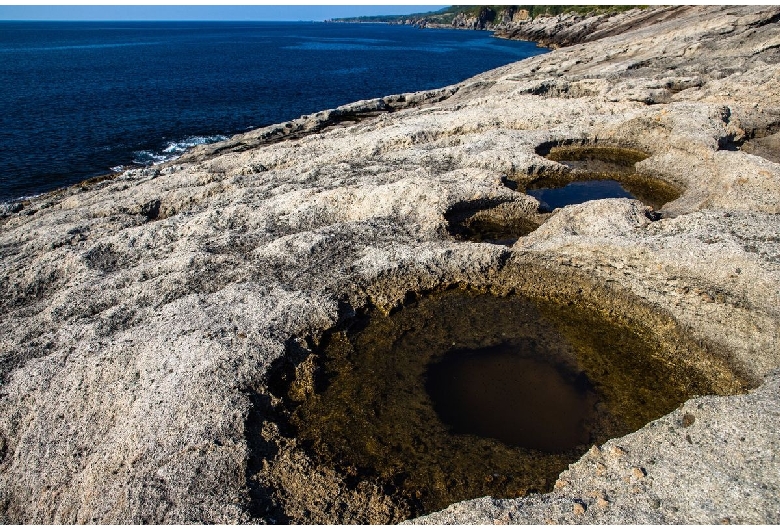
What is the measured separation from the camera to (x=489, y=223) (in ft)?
80.5

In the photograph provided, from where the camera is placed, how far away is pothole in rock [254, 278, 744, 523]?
12461 mm

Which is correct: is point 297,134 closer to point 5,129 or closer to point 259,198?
point 259,198

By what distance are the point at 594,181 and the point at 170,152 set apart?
127 ft

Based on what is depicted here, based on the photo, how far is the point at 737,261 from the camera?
656 inches

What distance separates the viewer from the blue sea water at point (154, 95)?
4572 cm

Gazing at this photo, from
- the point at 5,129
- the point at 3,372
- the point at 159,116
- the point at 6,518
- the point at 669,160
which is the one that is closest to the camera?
the point at 6,518

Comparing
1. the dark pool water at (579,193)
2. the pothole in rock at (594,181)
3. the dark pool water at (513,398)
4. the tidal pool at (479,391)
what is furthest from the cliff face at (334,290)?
the dark pool water at (513,398)

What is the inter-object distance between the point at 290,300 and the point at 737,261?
15617 millimetres

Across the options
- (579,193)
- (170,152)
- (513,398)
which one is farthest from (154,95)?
(513,398)

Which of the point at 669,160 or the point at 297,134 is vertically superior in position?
the point at 669,160

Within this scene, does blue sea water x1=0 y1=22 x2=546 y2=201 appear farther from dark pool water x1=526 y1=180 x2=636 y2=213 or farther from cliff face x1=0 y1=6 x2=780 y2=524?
dark pool water x1=526 y1=180 x2=636 y2=213

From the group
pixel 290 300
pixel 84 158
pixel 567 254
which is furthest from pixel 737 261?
pixel 84 158

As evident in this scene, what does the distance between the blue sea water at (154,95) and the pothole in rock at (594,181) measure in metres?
35.2

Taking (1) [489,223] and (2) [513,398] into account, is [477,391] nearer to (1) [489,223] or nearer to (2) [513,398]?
(2) [513,398]
